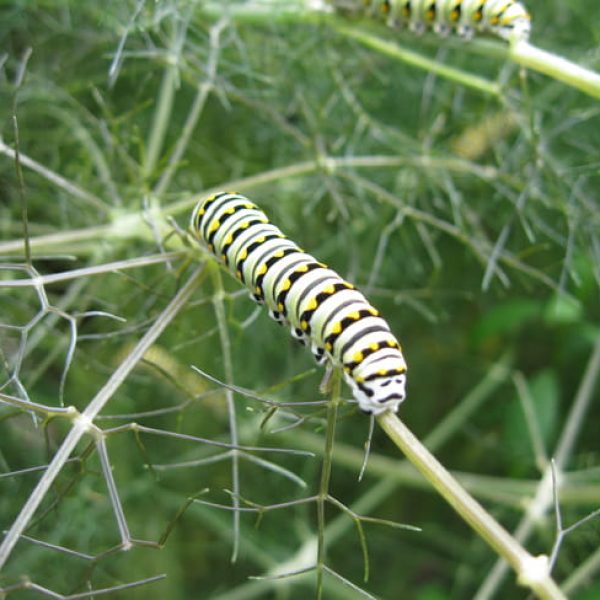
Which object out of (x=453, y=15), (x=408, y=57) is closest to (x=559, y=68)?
(x=453, y=15)

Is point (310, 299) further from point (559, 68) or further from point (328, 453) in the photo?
point (559, 68)

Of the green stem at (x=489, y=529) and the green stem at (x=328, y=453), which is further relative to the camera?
the green stem at (x=328, y=453)

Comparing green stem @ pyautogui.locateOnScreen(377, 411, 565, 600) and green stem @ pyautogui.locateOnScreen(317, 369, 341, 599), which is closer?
green stem @ pyautogui.locateOnScreen(377, 411, 565, 600)

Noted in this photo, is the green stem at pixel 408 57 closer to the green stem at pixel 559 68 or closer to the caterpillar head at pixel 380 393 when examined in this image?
the green stem at pixel 559 68

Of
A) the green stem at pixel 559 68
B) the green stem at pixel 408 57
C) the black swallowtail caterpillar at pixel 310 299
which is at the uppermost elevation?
the green stem at pixel 408 57

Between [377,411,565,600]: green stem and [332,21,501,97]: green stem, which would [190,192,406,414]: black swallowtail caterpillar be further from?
[332,21,501,97]: green stem

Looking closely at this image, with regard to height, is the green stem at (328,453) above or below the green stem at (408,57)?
below

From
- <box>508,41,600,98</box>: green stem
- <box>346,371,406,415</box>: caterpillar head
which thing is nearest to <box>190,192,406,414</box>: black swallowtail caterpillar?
<box>346,371,406,415</box>: caterpillar head

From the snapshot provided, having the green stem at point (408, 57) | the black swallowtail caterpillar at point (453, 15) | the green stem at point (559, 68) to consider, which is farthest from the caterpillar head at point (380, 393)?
the green stem at point (408, 57)
